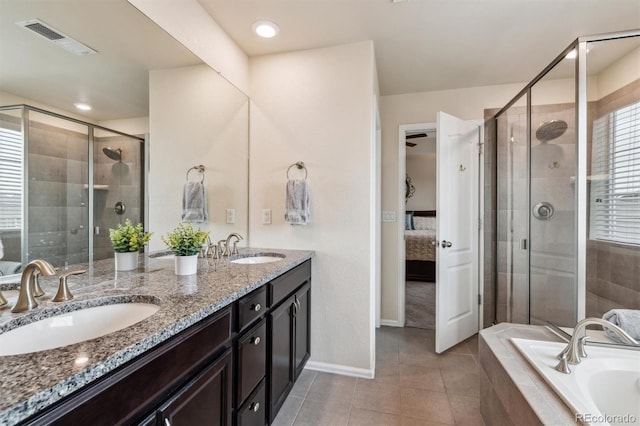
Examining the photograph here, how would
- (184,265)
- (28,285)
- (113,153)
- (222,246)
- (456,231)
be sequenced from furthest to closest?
(456,231) < (222,246) < (184,265) < (113,153) < (28,285)

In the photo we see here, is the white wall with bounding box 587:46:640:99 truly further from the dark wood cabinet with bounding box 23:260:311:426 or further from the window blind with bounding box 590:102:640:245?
the dark wood cabinet with bounding box 23:260:311:426

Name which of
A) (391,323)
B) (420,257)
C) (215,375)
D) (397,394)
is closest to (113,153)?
(215,375)

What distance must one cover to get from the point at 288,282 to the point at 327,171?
35.1 inches

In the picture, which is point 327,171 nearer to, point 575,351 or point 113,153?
point 113,153

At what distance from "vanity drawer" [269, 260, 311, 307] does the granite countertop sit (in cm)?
6

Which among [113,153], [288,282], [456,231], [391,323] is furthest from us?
[391,323]

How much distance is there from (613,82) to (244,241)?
10.0 feet

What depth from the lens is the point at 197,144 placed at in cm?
189

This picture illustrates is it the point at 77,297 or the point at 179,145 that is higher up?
the point at 179,145

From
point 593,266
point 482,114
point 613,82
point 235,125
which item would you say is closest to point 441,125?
point 482,114

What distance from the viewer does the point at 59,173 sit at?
1.05 m

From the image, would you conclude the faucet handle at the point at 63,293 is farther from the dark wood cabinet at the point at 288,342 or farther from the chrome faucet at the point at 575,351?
the chrome faucet at the point at 575,351

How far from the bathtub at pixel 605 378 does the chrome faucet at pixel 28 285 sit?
1.86 meters

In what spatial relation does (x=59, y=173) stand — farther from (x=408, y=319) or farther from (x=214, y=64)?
(x=408, y=319)
